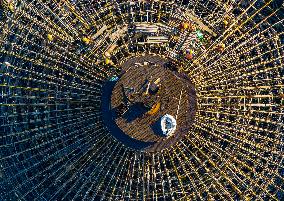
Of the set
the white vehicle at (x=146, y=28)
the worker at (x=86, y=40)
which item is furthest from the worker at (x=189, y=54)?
the worker at (x=86, y=40)

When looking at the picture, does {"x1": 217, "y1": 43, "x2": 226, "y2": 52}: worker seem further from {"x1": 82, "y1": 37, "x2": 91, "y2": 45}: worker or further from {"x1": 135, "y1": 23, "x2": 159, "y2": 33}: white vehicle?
{"x1": 82, "y1": 37, "x2": 91, "y2": 45}: worker

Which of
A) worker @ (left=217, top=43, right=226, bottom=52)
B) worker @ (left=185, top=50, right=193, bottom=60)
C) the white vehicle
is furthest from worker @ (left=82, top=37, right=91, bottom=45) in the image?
worker @ (left=217, top=43, right=226, bottom=52)

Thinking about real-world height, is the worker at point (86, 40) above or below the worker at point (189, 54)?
above

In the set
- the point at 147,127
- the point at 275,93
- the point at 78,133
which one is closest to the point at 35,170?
the point at 78,133

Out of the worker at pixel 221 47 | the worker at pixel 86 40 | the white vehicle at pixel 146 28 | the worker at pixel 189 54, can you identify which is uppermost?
the white vehicle at pixel 146 28

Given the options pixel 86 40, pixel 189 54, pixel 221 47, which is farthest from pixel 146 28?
pixel 221 47

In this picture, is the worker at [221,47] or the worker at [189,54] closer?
the worker at [189,54]

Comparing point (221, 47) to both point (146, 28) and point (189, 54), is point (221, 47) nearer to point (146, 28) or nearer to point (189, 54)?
point (189, 54)

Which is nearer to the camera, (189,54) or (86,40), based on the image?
(189,54)

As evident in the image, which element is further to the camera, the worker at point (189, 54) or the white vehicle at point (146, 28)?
the white vehicle at point (146, 28)

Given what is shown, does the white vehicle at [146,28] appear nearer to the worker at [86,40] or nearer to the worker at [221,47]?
the worker at [86,40]

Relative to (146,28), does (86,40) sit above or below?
below
